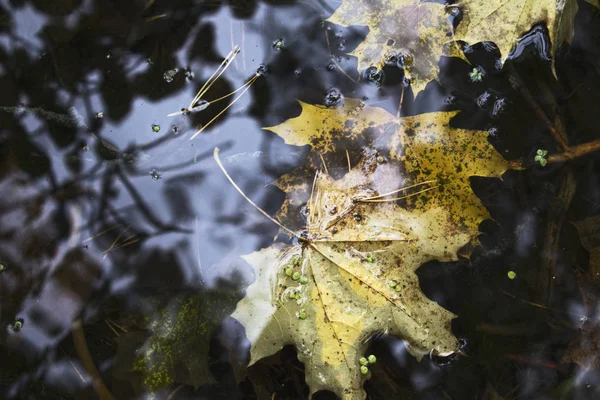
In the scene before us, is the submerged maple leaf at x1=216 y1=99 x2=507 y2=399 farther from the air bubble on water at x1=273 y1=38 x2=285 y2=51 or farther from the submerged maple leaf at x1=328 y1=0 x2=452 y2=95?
the air bubble on water at x1=273 y1=38 x2=285 y2=51

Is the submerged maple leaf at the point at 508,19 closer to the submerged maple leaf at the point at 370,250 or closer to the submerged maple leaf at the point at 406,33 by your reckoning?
the submerged maple leaf at the point at 406,33

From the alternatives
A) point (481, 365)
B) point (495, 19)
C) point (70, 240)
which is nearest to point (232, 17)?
point (495, 19)

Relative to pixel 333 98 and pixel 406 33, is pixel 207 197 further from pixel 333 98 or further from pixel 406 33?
pixel 406 33

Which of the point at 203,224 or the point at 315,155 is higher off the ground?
the point at 315,155

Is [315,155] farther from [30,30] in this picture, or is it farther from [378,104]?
[30,30]

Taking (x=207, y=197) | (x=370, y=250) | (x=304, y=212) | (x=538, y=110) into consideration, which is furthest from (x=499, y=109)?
(x=207, y=197)

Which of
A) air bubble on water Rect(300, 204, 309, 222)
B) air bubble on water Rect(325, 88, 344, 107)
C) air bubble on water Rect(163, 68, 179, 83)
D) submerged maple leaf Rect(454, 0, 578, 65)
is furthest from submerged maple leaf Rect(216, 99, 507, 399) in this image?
air bubble on water Rect(163, 68, 179, 83)

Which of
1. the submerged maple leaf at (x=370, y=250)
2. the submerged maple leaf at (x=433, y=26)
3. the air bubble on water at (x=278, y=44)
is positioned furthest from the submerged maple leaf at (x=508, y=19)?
the air bubble on water at (x=278, y=44)
